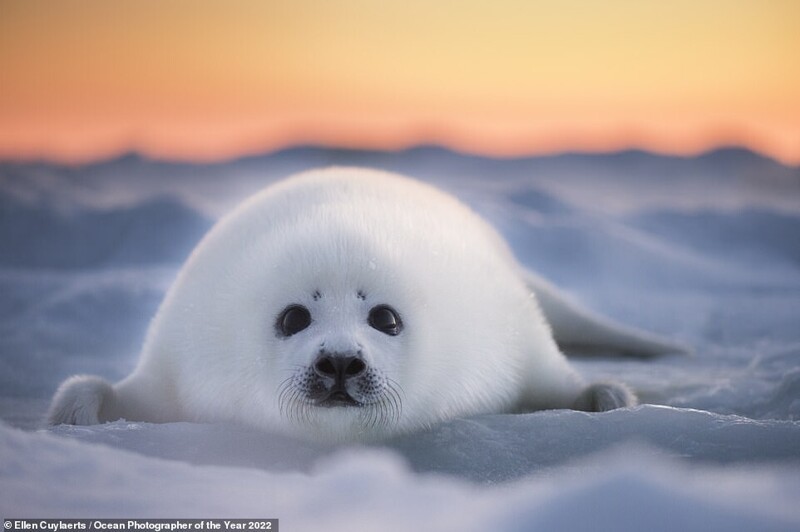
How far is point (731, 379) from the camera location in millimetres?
4723

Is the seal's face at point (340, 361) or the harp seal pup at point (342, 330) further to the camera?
the harp seal pup at point (342, 330)

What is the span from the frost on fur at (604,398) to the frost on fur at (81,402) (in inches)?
74.3

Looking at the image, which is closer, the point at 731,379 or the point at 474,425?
the point at 474,425

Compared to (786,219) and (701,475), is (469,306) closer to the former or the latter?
(701,475)

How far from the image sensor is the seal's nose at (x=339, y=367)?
11.4 feet

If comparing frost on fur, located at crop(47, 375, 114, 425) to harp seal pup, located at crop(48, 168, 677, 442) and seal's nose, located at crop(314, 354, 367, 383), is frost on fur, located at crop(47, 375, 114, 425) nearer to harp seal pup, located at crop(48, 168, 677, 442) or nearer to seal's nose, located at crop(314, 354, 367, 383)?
harp seal pup, located at crop(48, 168, 677, 442)

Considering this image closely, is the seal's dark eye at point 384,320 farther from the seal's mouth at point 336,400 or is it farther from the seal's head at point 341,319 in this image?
the seal's mouth at point 336,400

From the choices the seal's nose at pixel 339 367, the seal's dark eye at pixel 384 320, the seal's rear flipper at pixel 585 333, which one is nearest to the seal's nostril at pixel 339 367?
the seal's nose at pixel 339 367

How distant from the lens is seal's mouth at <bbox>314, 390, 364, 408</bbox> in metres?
3.55

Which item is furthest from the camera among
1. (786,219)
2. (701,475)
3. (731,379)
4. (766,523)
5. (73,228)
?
(73,228)

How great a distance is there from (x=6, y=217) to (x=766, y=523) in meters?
4.49

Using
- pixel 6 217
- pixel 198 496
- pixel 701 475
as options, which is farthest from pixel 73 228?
pixel 701 475

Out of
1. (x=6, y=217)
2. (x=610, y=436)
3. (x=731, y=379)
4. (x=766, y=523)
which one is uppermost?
(x=6, y=217)

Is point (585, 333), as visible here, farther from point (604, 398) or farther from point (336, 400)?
point (336, 400)
